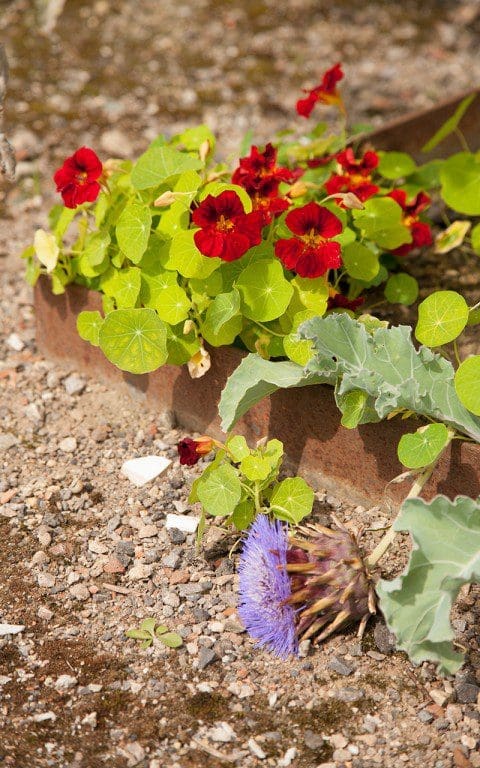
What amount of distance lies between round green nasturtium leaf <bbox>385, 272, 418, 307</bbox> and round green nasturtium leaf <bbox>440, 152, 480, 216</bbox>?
1.00 ft

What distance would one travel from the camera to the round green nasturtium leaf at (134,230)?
7.93 ft

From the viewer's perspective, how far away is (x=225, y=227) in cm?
224

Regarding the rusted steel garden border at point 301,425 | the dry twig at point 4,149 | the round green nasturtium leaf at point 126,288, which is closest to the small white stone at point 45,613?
the rusted steel garden border at point 301,425

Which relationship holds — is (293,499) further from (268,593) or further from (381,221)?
(381,221)

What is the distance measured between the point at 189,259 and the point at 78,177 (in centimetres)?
40

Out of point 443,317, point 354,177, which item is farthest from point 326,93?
point 443,317

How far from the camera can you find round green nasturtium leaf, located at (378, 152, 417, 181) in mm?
3119

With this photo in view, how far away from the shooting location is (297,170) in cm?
297

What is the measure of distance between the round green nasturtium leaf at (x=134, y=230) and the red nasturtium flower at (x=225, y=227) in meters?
0.23

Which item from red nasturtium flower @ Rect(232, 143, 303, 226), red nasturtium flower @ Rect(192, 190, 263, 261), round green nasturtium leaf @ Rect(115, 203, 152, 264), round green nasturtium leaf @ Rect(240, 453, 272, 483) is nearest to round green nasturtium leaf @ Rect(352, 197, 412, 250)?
red nasturtium flower @ Rect(232, 143, 303, 226)

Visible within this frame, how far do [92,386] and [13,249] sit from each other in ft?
2.80

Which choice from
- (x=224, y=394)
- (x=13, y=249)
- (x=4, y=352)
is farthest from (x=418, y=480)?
(x=13, y=249)

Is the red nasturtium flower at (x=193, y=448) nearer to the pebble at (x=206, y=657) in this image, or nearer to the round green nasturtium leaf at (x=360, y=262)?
the pebble at (x=206, y=657)

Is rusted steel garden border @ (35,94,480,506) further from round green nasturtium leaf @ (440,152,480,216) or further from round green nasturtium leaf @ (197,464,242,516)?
round green nasturtium leaf @ (440,152,480,216)
